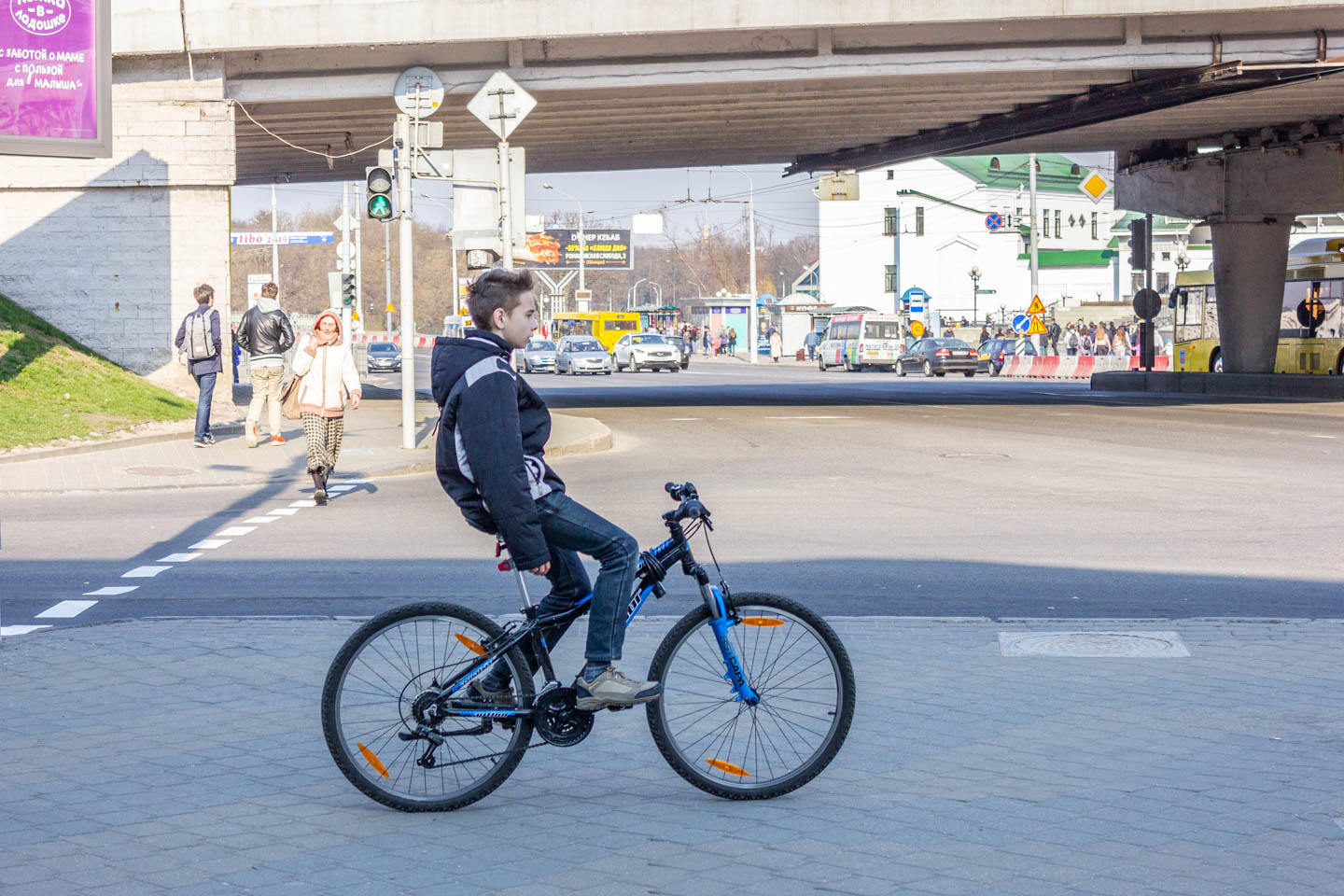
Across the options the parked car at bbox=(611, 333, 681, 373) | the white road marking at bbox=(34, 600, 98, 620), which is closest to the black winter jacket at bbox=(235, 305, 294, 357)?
the white road marking at bbox=(34, 600, 98, 620)

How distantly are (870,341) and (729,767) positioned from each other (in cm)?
5895

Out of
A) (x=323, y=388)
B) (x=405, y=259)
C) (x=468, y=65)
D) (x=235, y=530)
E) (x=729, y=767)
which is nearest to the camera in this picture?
(x=729, y=767)

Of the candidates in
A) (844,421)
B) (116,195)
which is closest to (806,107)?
(844,421)

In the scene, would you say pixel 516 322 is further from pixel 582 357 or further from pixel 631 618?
pixel 582 357

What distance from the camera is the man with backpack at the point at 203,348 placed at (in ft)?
64.3

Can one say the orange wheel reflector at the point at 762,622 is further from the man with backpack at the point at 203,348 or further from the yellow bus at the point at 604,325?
the yellow bus at the point at 604,325

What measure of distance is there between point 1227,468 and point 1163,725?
1189cm

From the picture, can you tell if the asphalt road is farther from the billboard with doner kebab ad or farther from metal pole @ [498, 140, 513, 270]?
the billboard with doner kebab ad

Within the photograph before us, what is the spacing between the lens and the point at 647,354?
62.0 meters

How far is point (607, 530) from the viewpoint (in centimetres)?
509

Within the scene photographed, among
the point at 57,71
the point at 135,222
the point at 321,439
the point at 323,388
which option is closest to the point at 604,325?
the point at 135,222

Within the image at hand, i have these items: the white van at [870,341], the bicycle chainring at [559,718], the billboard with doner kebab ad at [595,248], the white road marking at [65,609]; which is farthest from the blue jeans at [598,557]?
the billboard with doner kebab ad at [595,248]

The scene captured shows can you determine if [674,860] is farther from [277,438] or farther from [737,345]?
[737,345]

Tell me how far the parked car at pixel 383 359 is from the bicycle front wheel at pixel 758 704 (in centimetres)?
6030
